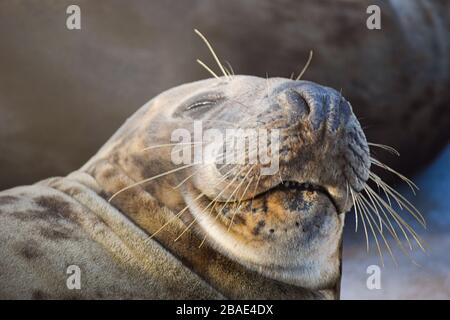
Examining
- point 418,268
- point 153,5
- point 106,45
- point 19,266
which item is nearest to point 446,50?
point 418,268

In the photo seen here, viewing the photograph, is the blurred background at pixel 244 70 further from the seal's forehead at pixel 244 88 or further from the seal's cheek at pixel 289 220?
the seal's cheek at pixel 289 220

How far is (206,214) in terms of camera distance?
1.74 metres

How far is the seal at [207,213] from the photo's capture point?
159 centimetres

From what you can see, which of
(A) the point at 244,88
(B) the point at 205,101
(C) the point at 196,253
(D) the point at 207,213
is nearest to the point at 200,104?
(B) the point at 205,101

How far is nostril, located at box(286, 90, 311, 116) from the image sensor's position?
5.26 feet

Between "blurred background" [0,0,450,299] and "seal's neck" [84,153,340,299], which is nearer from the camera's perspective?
"seal's neck" [84,153,340,299]

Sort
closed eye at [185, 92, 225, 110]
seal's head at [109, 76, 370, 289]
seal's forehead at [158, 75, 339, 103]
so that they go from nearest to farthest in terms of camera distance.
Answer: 1. seal's head at [109, 76, 370, 289]
2. seal's forehead at [158, 75, 339, 103]
3. closed eye at [185, 92, 225, 110]

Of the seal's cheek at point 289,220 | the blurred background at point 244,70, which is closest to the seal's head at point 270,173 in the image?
the seal's cheek at point 289,220

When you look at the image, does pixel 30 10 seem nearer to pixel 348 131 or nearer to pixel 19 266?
pixel 19 266

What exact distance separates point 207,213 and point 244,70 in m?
0.77

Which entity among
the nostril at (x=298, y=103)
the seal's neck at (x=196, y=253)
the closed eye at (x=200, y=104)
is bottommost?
the seal's neck at (x=196, y=253)

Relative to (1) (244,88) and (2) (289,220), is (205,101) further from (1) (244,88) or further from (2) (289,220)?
(2) (289,220)

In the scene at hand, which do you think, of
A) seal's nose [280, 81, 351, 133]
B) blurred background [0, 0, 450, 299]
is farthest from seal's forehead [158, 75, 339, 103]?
blurred background [0, 0, 450, 299]

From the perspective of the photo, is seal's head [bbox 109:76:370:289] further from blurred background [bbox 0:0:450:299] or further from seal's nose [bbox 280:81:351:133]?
blurred background [bbox 0:0:450:299]
